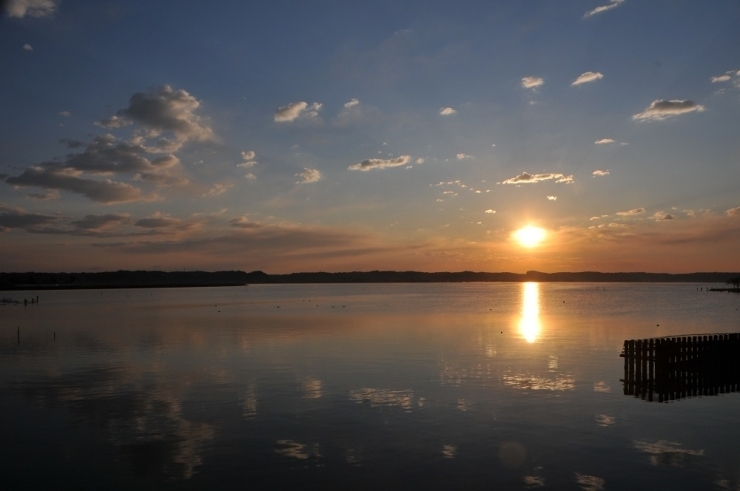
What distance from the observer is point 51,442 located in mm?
19844

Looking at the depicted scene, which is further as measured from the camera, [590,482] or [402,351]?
[402,351]

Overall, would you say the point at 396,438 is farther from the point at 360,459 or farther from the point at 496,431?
the point at 496,431

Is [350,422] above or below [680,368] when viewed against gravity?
below

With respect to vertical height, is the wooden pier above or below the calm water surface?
above

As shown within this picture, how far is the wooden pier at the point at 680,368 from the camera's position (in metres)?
27.2

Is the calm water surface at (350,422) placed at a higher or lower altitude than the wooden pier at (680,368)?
lower

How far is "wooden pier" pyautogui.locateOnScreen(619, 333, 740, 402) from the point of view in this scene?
2719 cm

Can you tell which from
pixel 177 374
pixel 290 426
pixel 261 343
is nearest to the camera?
pixel 290 426

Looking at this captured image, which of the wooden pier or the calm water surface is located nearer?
the calm water surface

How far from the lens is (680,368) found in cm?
2783

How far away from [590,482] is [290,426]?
35.6 feet

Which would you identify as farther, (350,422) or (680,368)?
(680,368)

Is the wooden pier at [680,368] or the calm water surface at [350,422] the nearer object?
the calm water surface at [350,422]

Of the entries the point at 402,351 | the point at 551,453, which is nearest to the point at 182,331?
the point at 402,351
